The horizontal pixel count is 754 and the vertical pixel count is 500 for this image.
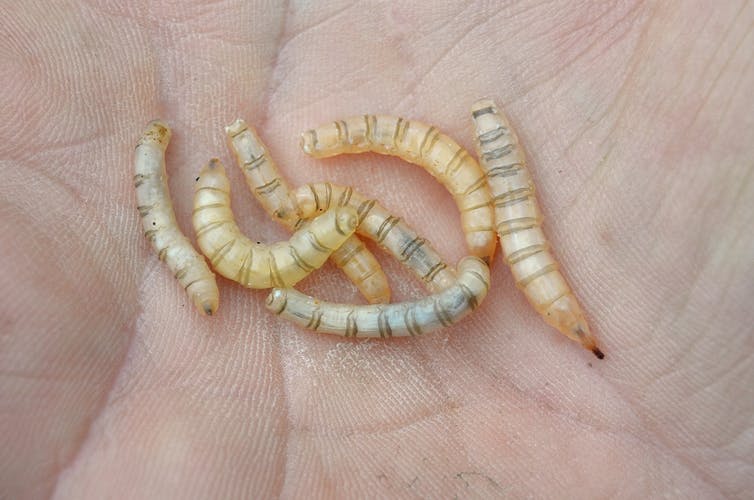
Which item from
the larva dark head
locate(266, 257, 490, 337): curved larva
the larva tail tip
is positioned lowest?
locate(266, 257, 490, 337): curved larva

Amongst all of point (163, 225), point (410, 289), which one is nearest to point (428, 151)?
point (410, 289)

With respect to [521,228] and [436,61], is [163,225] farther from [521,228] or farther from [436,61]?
[521,228]

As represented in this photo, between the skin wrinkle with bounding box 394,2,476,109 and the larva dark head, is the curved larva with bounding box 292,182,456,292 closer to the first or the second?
the skin wrinkle with bounding box 394,2,476,109

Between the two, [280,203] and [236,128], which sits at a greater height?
[236,128]

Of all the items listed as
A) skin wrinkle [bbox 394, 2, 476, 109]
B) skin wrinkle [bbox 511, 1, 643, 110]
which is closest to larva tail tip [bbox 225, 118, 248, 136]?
skin wrinkle [bbox 394, 2, 476, 109]

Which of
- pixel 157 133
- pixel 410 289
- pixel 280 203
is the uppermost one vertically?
pixel 157 133

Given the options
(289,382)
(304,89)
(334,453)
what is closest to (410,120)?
(304,89)

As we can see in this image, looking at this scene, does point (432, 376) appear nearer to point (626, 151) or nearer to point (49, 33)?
point (626, 151)
